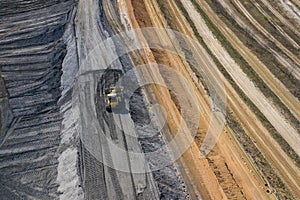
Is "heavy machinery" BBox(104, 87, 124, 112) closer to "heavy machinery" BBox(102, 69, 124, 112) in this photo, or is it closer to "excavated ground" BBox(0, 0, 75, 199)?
"heavy machinery" BBox(102, 69, 124, 112)

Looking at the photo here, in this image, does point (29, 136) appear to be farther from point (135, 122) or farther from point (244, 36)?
point (244, 36)

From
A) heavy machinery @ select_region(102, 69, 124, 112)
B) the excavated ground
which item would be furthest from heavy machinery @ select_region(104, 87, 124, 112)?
the excavated ground

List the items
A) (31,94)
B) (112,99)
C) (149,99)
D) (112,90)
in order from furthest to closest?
(31,94) < (149,99) < (112,90) < (112,99)

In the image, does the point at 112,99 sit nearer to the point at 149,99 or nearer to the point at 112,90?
the point at 112,90

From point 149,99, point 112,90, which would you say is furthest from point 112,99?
point 149,99

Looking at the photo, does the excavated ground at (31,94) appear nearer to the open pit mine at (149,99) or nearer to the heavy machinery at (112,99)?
the open pit mine at (149,99)
